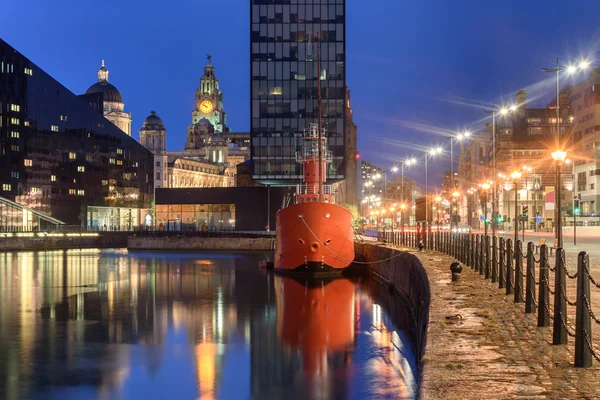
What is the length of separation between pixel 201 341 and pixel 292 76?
66.5 m

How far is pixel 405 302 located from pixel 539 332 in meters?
18.2

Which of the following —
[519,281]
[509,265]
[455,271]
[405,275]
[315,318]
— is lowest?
[315,318]

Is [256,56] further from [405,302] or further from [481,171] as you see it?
[481,171]

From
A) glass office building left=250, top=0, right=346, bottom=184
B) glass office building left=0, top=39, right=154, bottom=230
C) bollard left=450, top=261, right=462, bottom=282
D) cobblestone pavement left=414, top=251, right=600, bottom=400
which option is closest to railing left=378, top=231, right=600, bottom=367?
cobblestone pavement left=414, top=251, right=600, bottom=400

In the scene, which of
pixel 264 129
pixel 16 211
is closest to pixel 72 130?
pixel 16 211

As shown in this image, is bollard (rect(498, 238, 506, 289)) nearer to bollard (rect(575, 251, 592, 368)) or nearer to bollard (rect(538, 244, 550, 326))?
bollard (rect(538, 244, 550, 326))

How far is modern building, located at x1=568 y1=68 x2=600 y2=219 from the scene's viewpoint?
97.2 meters

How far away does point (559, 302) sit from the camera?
9.96m

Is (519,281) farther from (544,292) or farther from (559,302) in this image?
(559,302)

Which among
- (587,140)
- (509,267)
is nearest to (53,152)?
(587,140)

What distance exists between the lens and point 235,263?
5838 centimetres

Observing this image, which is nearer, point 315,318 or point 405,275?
point 315,318

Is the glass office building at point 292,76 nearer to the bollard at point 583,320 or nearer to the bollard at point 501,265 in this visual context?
the bollard at point 501,265

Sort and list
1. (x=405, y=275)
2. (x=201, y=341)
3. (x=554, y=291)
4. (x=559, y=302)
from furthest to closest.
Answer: (x=405, y=275) < (x=201, y=341) < (x=554, y=291) < (x=559, y=302)
